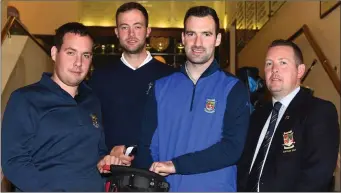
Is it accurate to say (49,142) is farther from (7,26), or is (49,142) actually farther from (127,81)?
(7,26)

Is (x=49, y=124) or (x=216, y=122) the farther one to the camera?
(x=216, y=122)

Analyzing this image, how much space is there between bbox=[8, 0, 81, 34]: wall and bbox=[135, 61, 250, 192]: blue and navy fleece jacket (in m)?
7.79

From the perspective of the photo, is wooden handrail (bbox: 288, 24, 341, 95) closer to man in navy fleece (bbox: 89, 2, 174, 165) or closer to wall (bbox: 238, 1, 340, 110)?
wall (bbox: 238, 1, 340, 110)

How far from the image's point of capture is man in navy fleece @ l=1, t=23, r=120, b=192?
2100 millimetres

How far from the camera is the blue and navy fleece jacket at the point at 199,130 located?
227cm

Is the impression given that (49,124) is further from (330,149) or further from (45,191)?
(330,149)

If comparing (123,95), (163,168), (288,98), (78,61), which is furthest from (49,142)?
(288,98)

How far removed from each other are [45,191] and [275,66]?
1365 millimetres

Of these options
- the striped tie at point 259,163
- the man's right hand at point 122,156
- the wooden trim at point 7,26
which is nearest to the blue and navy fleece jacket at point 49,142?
the man's right hand at point 122,156

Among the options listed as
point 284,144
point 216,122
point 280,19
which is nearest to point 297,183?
point 284,144

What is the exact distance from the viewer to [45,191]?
2.11 metres

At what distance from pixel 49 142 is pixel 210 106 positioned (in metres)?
0.81

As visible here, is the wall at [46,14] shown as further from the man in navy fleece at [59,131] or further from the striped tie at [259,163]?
the striped tie at [259,163]

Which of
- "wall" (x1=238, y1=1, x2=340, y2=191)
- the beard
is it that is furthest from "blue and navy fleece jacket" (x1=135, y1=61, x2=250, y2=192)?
"wall" (x1=238, y1=1, x2=340, y2=191)
